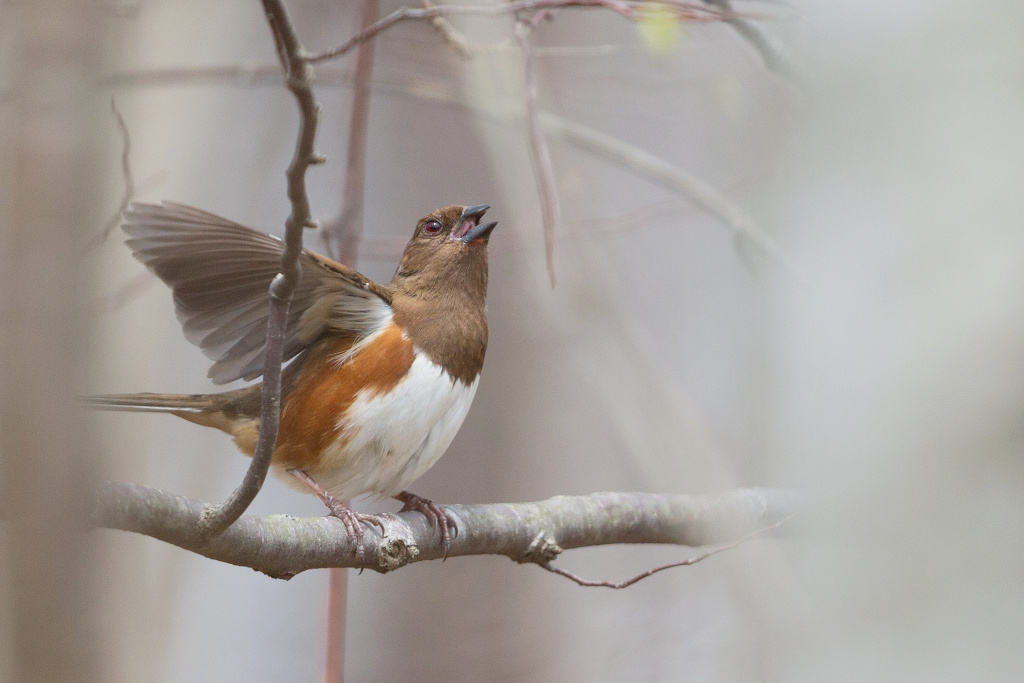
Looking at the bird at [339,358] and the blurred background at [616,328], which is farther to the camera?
the bird at [339,358]

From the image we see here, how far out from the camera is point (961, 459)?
1.36 m

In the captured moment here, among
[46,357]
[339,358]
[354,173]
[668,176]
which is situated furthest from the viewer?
[668,176]

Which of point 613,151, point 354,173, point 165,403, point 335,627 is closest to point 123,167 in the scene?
point 165,403

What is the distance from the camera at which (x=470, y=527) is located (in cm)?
271

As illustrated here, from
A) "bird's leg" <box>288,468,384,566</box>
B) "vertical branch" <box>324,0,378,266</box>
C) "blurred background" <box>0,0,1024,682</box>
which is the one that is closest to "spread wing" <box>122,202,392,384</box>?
"blurred background" <box>0,0,1024,682</box>

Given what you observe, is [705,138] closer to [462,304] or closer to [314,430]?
[462,304]

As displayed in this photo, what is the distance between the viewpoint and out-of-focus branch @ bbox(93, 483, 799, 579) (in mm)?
1826

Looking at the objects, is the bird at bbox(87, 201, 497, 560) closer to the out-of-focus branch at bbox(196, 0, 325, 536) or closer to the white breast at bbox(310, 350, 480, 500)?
the white breast at bbox(310, 350, 480, 500)

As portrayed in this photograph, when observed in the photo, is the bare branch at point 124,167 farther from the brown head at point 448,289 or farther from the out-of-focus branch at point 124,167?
the brown head at point 448,289

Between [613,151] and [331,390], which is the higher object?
[613,151]

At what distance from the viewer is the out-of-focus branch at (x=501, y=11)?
2.24 meters

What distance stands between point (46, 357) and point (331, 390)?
1892 millimetres

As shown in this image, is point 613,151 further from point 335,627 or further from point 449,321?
point 335,627

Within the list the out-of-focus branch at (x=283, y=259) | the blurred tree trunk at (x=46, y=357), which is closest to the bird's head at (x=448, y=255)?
the out-of-focus branch at (x=283, y=259)
